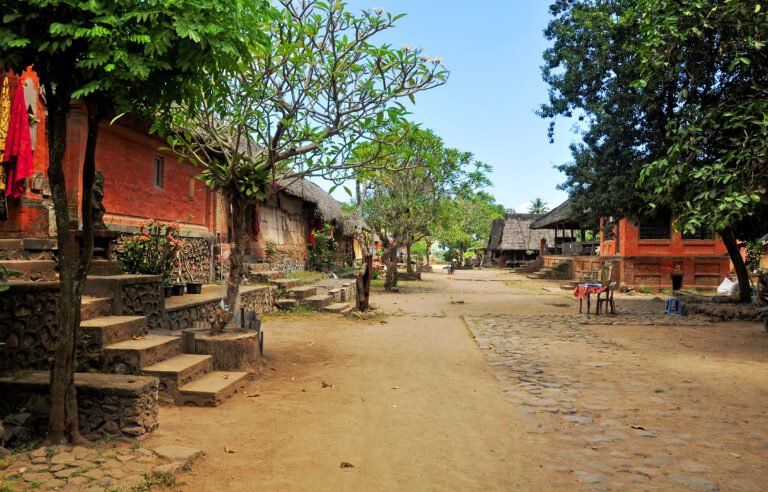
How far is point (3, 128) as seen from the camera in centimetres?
724

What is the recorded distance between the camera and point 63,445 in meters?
3.88

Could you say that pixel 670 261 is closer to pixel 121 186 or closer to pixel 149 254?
pixel 149 254

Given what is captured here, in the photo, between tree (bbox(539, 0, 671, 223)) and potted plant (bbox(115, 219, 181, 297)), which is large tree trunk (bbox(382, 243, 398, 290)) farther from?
potted plant (bbox(115, 219, 181, 297))

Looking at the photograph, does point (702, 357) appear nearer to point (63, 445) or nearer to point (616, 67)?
point (63, 445)

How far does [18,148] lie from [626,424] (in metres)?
8.39

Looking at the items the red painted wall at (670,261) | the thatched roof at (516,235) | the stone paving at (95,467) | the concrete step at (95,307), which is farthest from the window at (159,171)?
the thatched roof at (516,235)

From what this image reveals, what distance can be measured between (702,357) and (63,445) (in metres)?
9.21

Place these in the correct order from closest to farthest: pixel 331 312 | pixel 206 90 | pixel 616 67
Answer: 1. pixel 206 90
2. pixel 331 312
3. pixel 616 67

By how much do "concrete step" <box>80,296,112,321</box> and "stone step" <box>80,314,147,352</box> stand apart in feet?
0.27

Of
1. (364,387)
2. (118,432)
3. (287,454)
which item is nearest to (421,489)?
(287,454)

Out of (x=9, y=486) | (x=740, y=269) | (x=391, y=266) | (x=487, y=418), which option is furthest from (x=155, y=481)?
(x=391, y=266)

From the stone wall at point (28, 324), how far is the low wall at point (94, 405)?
2.09 feet

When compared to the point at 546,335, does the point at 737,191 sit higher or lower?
higher

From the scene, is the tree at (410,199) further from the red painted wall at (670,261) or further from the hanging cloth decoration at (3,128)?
the hanging cloth decoration at (3,128)
